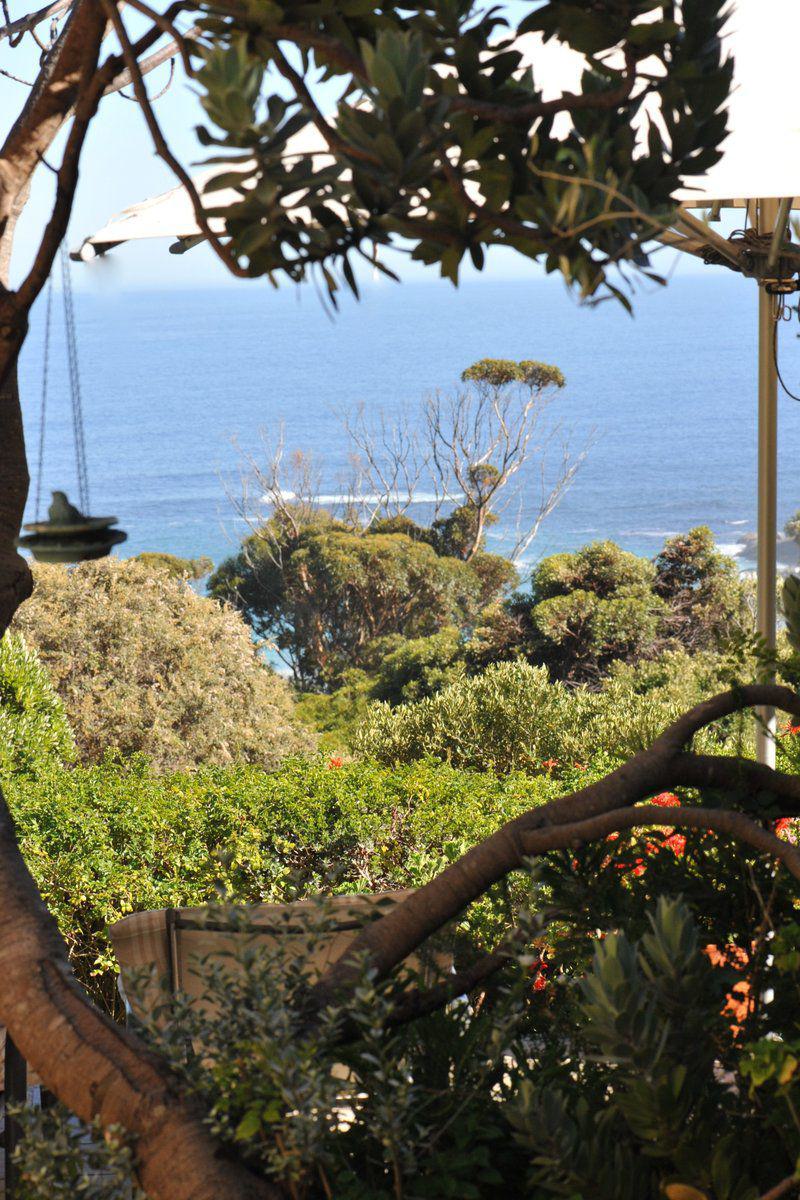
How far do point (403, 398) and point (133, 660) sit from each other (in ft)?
130

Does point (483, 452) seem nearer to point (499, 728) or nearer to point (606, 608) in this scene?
point (606, 608)

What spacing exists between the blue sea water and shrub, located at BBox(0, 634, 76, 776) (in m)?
23.8

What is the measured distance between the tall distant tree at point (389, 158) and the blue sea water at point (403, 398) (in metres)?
27.7

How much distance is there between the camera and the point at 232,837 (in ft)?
11.1

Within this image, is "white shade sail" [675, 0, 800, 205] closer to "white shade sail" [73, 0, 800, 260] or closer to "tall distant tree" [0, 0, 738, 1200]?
"white shade sail" [73, 0, 800, 260]

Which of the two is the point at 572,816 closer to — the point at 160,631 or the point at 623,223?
the point at 623,223

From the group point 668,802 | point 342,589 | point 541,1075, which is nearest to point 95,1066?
point 541,1075

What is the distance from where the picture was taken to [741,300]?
72.1 metres

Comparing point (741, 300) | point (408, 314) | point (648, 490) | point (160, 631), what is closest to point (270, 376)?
point (408, 314)

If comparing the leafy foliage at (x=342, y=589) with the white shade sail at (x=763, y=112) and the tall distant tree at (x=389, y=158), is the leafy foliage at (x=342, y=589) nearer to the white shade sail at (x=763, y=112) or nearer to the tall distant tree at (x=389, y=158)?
the white shade sail at (x=763, y=112)

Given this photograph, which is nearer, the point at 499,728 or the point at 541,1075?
the point at 541,1075

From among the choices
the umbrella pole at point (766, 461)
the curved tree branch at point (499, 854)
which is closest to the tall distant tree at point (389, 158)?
the curved tree branch at point (499, 854)

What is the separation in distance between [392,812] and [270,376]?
52.0m

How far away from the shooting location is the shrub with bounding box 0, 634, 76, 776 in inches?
174
